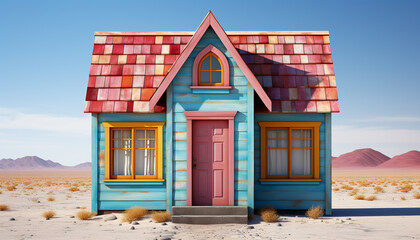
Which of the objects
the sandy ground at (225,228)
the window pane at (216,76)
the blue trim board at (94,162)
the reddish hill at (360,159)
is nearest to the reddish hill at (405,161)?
the reddish hill at (360,159)

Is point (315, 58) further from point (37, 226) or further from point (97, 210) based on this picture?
point (37, 226)

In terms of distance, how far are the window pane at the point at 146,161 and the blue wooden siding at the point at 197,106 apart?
1148mm

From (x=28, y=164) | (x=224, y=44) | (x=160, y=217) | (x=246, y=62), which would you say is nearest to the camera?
(x=160, y=217)

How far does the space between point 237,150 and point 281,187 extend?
2.07 metres

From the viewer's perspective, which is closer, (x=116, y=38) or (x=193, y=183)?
(x=193, y=183)

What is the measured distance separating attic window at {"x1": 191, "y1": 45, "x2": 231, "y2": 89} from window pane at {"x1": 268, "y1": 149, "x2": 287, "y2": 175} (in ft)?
8.70

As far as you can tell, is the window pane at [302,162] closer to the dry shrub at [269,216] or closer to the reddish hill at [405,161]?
the dry shrub at [269,216]

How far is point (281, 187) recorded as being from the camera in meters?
11.2

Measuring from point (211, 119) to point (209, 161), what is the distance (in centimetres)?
114

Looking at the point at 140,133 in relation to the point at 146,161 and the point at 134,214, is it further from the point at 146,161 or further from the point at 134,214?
the point at 134,214

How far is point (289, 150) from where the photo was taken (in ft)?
36.9

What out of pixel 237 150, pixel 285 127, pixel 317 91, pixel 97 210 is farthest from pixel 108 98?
pixel 317 91

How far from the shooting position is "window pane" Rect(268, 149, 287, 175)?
11328 mm

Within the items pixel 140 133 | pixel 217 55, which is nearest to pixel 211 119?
pixel 217 55
